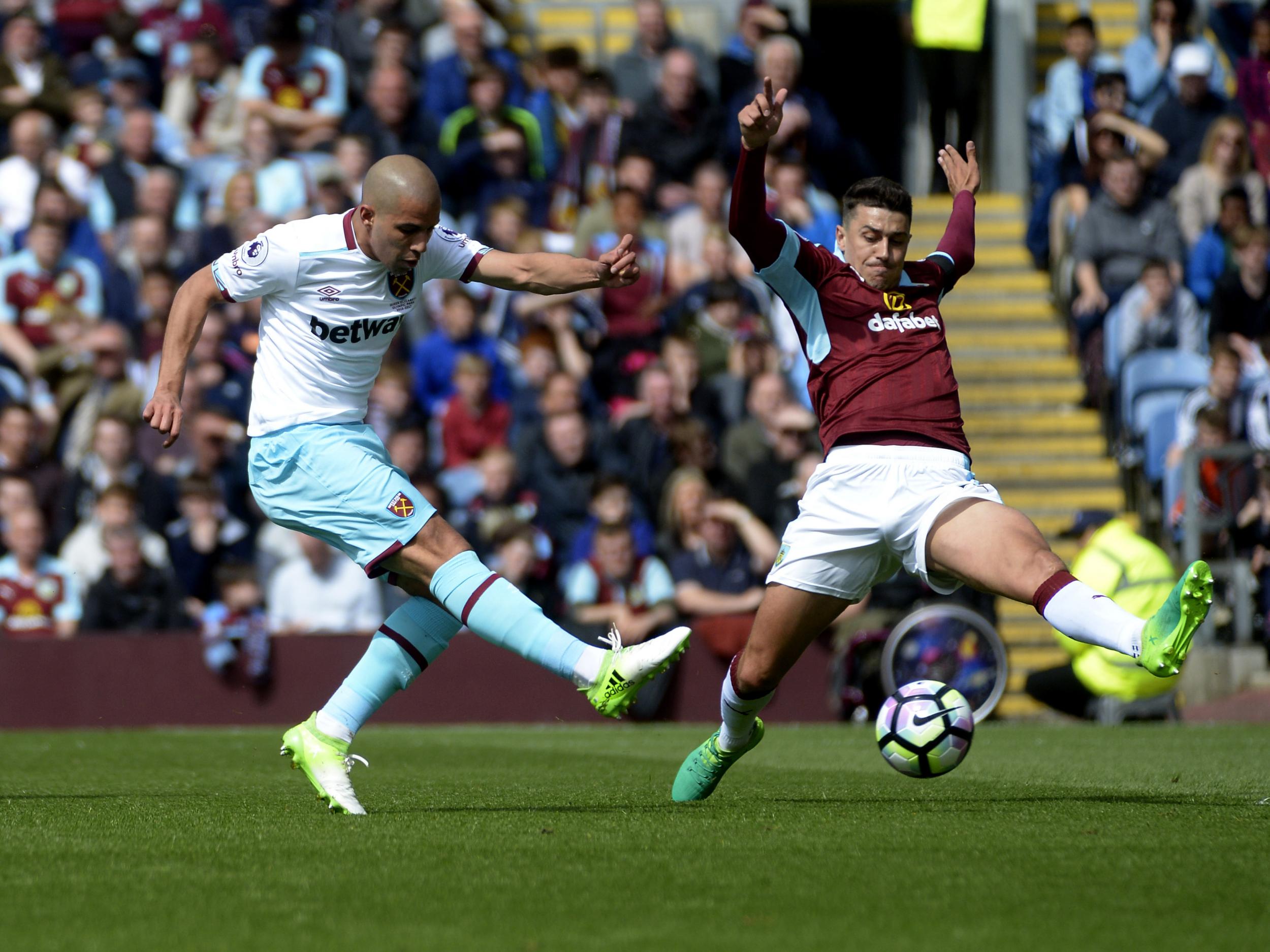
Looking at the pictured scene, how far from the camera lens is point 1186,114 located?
15.4 metres

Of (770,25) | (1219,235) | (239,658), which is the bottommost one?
(239,658)

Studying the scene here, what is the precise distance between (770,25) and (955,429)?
405 inches

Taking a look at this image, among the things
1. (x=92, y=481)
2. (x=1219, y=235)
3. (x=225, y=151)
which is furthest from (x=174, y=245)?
(x=1219, y=235)

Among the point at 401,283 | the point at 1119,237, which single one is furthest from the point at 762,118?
the point at 1119,237

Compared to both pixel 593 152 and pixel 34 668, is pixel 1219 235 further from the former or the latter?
pixel 34 668

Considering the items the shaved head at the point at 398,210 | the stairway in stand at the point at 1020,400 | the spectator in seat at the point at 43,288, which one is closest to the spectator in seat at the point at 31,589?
the spectator in seat at the point at 43,288

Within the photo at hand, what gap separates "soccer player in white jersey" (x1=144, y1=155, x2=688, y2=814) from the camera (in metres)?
6.05

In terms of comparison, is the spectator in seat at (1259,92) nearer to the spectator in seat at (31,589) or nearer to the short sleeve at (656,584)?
the short sleeve at (656,584)

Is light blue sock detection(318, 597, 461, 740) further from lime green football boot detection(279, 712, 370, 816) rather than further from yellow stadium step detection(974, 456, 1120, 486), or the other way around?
yellow stadium step detection(974, 456, 1120, 486)

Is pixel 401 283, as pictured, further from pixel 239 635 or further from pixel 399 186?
pixel 239 635

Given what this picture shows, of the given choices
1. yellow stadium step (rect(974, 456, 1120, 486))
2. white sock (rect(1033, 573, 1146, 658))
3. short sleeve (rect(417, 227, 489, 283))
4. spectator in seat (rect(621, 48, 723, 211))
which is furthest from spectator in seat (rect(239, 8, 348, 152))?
white sock (rect(1033, 573, 1146, 658))

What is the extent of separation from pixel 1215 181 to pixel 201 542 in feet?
26.9

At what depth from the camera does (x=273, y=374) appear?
6.30 metres

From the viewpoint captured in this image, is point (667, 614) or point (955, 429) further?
point (667, 614)
